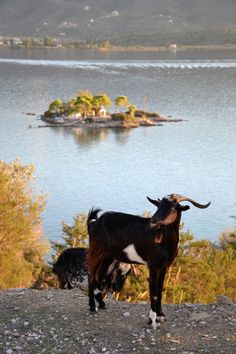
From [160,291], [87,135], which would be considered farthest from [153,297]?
[87,135]

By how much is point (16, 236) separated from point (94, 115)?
105 metres

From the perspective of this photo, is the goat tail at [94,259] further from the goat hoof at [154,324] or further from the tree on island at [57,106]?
the tree on island at [57,106]

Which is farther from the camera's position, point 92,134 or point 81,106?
point 81,106

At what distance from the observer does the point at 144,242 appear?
38.3 ft

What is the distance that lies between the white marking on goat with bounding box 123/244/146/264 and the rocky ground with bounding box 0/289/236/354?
45.4 inches

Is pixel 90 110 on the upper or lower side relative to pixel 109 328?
lower

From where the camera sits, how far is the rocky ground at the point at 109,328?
11055mm

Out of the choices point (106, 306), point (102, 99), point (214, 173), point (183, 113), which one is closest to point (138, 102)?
point (183, 113)

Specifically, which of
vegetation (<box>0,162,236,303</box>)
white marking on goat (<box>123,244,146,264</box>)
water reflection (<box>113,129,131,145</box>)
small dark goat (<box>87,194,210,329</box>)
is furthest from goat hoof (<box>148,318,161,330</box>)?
water reflection (<box>113,129,131,145</box>)

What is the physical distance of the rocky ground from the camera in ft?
36.3

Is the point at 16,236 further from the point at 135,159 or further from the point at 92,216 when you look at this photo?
the point at 135,159

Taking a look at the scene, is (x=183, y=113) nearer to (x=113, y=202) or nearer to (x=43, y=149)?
(x=43, y=149)

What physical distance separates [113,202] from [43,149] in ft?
111

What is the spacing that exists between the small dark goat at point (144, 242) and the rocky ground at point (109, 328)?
0.39 metres
